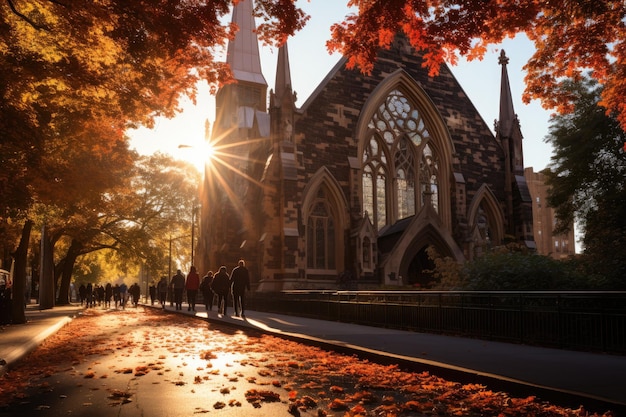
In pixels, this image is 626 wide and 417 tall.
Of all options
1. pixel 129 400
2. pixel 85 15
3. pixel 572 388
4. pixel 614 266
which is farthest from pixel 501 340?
pixel 85 15

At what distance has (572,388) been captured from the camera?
564 centimetres

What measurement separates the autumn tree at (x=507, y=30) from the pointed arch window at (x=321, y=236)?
52.6ft

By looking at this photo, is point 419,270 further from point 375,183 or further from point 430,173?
point 430,173

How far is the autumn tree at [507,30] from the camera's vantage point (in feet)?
31.4

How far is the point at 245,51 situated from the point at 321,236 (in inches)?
1274

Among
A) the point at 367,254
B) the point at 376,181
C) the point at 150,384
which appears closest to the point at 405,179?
the point at 376,181

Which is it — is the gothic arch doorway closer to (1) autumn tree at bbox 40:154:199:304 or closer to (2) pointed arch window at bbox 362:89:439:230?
(2) pointed arch window at bbox 362:89:439:230

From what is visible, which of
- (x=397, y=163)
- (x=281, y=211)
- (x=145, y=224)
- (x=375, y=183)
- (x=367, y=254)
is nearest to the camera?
(x=281, y=211)

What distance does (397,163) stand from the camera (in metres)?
29.3

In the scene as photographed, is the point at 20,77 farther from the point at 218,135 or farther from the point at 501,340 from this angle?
the point at 218,135

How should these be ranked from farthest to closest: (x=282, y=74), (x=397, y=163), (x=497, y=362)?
(x=397, y=163), (x=282, y=74), (x=497, y=362)

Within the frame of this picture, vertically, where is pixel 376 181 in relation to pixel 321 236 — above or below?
above

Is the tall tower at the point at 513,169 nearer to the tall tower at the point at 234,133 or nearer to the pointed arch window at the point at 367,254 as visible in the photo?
the pointed arch window at the point at 367,254

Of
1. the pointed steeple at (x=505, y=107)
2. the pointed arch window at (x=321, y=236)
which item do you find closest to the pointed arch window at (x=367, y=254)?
the pointed arch window at (x=321, y=236)
